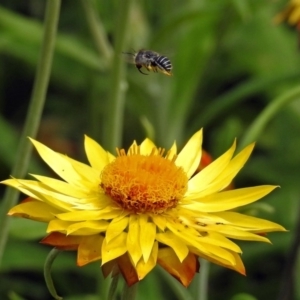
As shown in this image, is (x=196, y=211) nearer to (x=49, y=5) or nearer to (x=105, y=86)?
(x=49, y=5)

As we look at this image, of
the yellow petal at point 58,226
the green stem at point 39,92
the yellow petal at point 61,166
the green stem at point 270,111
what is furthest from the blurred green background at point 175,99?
the yellow petal at point 58,226

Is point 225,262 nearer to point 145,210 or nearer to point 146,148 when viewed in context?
point 145,210

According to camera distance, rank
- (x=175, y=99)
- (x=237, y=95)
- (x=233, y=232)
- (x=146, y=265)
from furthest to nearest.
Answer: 1. (x=175, y=99)
2. (x=237, y=95)
3. (x=233, y=232)
4. (x=146, y=265)

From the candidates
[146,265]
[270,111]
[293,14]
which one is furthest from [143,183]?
[293,14]

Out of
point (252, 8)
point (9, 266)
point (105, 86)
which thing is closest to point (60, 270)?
point (9, 266)

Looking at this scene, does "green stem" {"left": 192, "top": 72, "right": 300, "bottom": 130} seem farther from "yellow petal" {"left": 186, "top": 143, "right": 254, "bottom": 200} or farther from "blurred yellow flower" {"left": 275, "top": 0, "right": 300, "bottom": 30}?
"yellow petal" {"left": 186, "top": 143, "right": 254, "bottom": 200}

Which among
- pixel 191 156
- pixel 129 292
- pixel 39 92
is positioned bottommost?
pixel 129 292

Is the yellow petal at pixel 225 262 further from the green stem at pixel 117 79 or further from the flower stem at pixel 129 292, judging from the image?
the green stem at pixel 117 79
